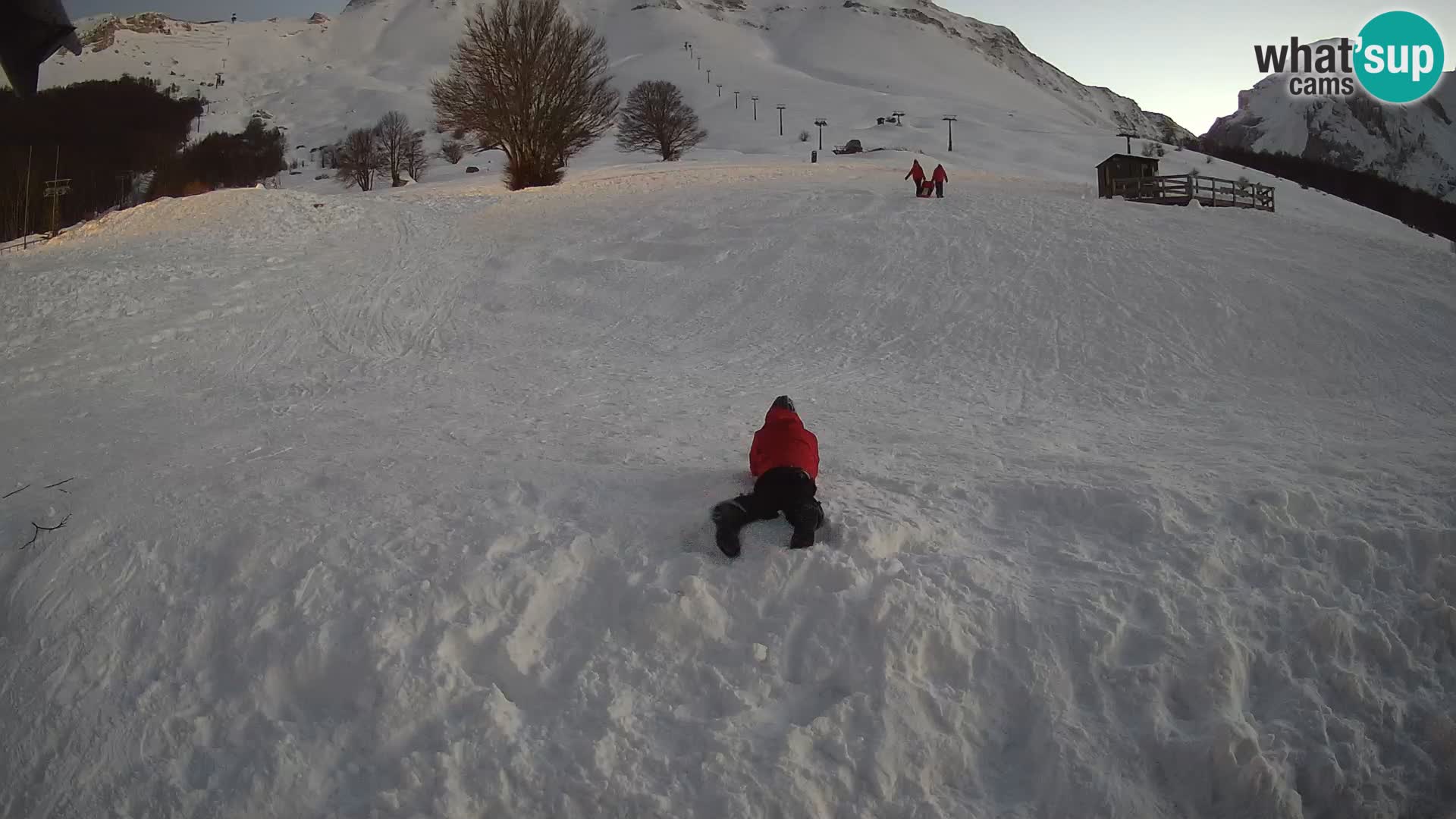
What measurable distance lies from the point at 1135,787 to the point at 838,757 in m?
1.51

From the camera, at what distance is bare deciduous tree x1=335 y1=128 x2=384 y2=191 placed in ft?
182

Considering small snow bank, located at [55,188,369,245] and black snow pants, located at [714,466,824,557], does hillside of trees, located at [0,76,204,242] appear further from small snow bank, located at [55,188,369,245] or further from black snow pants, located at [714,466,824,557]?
black snow pants, located at [714,466,824,557]

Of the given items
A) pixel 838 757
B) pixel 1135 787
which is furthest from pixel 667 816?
pixel 1135 787

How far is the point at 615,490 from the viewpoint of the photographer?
6508 millimetres

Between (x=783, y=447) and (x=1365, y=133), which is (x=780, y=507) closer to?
(x=783, y=447)

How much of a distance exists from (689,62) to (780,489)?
131 metres

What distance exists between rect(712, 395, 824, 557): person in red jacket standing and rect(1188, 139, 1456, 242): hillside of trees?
57.7m

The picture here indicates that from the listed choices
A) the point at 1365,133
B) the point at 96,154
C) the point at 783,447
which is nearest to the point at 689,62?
the point at 96,154

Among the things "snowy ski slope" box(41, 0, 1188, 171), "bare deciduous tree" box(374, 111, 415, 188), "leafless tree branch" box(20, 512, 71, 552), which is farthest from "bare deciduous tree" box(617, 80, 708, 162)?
"leafless tree branch" box(20, 512, 71, 552)

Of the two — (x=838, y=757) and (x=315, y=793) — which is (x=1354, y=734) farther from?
(x=315, y=793)

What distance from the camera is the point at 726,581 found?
520 centimetres

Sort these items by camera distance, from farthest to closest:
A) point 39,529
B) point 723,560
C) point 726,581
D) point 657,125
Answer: point 657,125
point 39,529
point 723,560
point 726,581

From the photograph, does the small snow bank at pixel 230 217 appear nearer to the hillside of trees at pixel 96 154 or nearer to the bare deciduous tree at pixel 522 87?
the hillside of trees at pixel 96 154

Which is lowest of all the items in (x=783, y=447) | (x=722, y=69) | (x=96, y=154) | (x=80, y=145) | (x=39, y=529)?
(x=39, y=529)
